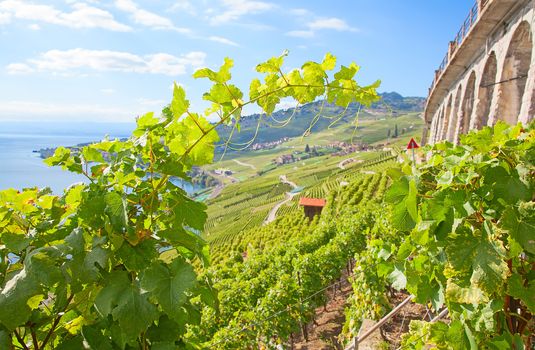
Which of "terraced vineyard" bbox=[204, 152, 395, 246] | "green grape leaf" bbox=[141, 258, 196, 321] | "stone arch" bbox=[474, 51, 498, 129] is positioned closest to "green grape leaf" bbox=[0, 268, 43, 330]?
"green grape leaf" bbox=[141, 258, 196, 321]

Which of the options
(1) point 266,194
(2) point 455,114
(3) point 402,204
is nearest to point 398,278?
(3) point 402,204

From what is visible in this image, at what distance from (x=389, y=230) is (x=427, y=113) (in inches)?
1011

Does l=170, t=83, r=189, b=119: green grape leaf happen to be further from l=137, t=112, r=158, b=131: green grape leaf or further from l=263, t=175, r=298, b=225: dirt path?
l=263, t=175, r=298, b=225: dirt path

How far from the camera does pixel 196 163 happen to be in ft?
4.99

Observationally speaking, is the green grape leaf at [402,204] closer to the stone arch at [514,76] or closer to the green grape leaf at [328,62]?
the green grape leaf at [328,62]

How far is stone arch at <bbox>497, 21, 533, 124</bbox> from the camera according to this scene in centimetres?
1066

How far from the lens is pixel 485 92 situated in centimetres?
1366

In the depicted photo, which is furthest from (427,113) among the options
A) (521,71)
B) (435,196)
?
(435,196)

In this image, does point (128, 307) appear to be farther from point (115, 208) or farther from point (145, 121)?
point (145, 121)

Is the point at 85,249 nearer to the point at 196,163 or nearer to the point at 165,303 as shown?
the point at 165,303

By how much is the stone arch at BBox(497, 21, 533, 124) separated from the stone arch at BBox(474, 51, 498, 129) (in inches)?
87.9

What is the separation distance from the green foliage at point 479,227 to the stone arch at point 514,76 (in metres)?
10.7

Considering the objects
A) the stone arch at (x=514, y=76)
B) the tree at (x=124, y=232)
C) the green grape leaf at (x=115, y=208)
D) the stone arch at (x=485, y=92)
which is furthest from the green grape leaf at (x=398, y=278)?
the stone arch at (x=485, y=92)

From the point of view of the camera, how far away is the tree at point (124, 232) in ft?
4.06
